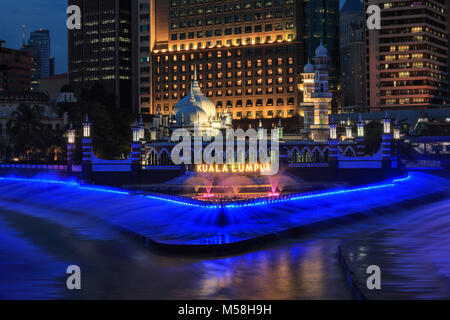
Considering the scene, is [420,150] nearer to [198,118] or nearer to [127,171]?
[198,118]

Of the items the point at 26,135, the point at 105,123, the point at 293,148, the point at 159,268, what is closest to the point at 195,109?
the point at 105,123

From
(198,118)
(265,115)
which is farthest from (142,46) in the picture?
(198,118)

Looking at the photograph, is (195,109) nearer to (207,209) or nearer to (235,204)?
(235,204)

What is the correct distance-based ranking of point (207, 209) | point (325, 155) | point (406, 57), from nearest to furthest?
point (207, 209) < point (325, 155) < point (406, 57)

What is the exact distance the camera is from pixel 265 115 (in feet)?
511

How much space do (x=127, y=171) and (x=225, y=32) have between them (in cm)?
9879

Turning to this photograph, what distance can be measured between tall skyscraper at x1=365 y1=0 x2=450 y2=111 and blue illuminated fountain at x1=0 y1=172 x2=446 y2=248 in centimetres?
10020

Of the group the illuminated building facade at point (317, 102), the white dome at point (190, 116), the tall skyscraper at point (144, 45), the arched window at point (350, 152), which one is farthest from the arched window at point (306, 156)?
the tall skyscraper at point (144, 45)

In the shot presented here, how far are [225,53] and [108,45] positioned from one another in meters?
41.1

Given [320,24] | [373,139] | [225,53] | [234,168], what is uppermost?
[320,24]

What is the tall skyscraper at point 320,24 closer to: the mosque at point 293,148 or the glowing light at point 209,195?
the mosque at point 293,148

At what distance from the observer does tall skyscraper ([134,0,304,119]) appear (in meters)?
153

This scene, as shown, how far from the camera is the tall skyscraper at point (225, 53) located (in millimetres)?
152875

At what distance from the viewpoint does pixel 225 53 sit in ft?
526
